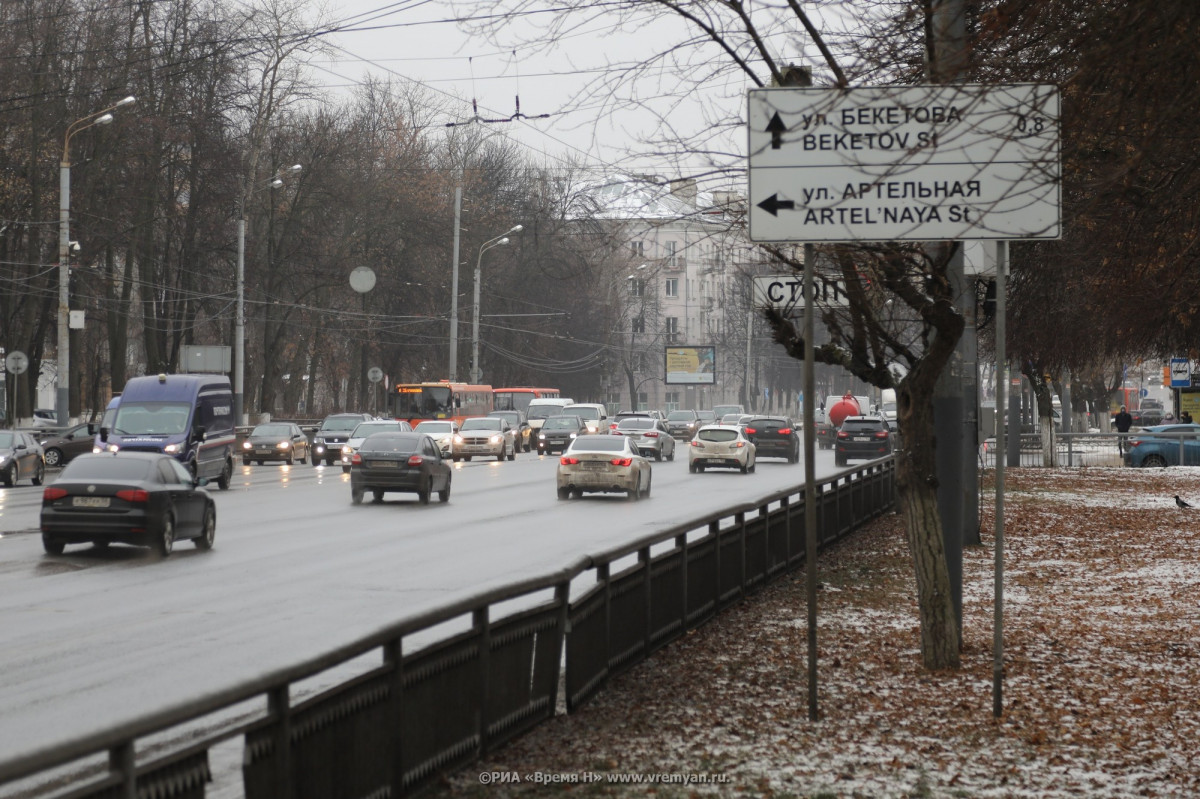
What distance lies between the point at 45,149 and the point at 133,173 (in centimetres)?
427

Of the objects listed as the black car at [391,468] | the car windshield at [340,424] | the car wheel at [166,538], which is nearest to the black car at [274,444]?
the car windshield at [340,424]

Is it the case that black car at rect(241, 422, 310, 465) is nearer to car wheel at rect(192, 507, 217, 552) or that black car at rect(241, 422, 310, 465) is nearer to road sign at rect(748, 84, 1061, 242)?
car wheel at rect(192, 507, 217, 552)

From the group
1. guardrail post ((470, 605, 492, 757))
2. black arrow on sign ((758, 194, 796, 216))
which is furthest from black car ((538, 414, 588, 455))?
guardrail post ((470, 605, 492, 757))

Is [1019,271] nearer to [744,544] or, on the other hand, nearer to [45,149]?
[744,544]

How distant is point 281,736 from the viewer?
17.5ft

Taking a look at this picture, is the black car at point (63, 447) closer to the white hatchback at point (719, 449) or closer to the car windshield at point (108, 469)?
the white hatchback at point (719, 449)

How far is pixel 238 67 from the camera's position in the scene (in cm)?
5488

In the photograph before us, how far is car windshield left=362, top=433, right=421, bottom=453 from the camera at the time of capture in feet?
105

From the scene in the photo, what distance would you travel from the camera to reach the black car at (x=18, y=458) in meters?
37.2

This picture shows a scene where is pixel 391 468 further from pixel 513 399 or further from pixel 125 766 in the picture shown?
pixel 513 399

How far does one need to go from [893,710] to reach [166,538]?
1353cm

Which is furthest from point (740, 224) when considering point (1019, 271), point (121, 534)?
point (1019, 271)

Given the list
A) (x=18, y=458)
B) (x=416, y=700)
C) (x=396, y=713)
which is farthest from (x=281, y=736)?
(x=18, y=458)

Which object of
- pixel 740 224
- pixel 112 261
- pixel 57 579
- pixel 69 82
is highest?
pixel 69 82
